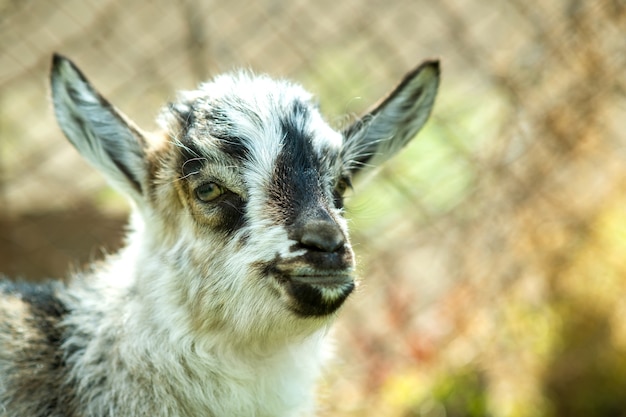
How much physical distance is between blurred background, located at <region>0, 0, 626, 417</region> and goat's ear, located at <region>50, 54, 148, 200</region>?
1.44 metres

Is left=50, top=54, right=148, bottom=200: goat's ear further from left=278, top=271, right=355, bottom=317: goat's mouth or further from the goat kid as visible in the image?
left=278, top=271, right=355, bottom=317: goat's mouth

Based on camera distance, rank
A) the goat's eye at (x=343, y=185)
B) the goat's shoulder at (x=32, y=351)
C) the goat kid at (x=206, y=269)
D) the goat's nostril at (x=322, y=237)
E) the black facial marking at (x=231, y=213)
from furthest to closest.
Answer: the goat's eye at (x=343, y=185)
the goat's shoulder at (x=32, y=351)
the black facial marking at (x=231, y=213)
the goat kid at (x=206, y=269)
the goat's nostril at (x=322, y=237)

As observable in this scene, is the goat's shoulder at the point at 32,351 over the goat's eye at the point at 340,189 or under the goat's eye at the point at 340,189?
over

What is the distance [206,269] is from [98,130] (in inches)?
41.6

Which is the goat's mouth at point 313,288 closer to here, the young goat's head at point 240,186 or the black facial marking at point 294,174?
the young goat's head at point 240,186

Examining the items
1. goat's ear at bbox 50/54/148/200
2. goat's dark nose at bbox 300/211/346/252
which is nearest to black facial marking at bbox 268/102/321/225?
goat's dark nose at bbox 300/211/346/252

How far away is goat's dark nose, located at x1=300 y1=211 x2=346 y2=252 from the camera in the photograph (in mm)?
4066

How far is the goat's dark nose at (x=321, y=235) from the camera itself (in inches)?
160

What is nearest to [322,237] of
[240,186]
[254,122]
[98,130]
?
[240,186]

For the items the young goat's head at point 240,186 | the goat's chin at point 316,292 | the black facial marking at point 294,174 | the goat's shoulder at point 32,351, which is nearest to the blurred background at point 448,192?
the young goat's head at point 240,186

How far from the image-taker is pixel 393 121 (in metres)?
5.31

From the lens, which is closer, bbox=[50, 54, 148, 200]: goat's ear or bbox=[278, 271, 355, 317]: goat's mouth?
bbox=[278, 271, 355, 317]: goat's mouth

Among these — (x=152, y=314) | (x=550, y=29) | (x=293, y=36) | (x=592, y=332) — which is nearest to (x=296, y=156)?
(x=152, y=314)

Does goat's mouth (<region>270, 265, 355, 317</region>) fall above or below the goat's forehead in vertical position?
below
